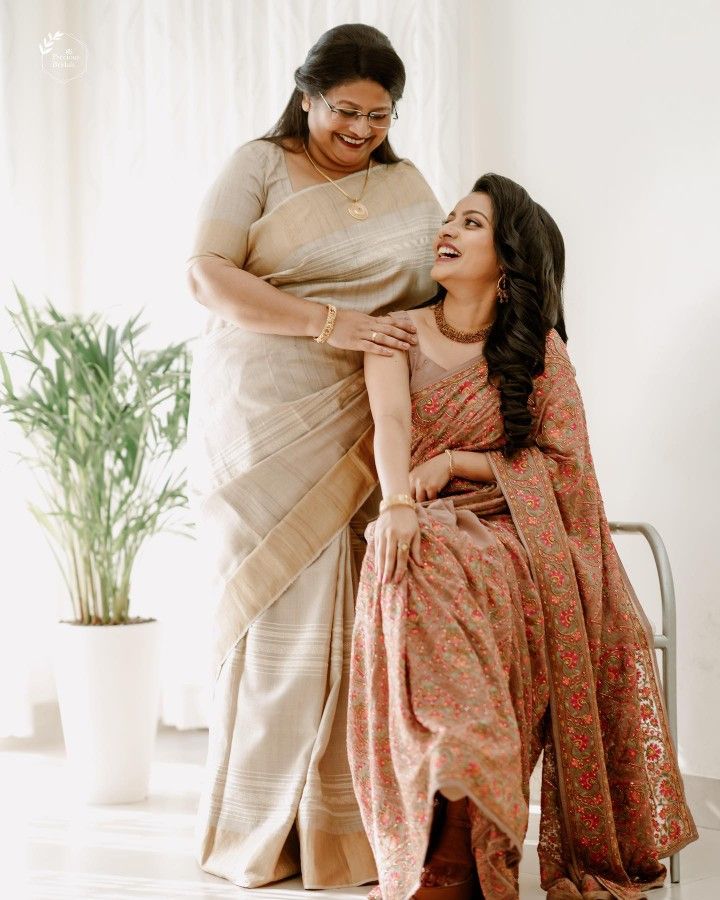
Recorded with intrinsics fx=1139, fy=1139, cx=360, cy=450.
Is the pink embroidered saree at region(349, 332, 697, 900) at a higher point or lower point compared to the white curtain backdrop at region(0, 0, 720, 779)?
lower

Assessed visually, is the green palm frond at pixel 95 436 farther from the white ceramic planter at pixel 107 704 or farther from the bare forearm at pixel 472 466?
the bare forearm at pixel 472 466

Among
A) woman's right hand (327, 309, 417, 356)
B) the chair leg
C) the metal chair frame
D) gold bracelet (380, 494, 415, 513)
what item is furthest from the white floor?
woman's right hand (327, 309, 417, 356)

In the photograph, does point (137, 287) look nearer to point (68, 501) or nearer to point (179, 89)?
point (179, 89)

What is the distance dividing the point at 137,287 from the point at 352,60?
1579mm

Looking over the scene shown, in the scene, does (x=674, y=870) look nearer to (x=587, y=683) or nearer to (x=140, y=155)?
(x=587, y=683)

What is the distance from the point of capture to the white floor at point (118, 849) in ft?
7.79

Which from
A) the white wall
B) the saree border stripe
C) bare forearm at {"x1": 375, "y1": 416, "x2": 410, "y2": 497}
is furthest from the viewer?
the white wall

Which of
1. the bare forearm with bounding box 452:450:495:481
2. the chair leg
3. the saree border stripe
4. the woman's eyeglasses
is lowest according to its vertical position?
the chair leg

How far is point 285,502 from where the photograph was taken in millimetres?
2572

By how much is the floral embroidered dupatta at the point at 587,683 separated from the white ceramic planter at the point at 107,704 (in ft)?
4.29

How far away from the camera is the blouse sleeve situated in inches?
101

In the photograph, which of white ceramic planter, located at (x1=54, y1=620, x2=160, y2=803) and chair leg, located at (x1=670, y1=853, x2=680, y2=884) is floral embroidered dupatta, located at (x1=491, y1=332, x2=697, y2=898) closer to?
chair leg, located at (x1=670, y1=853, x2=680, y2=884)

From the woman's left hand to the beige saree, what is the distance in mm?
244

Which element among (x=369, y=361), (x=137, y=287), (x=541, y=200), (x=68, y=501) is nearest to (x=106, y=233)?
(x=137, y=287)
